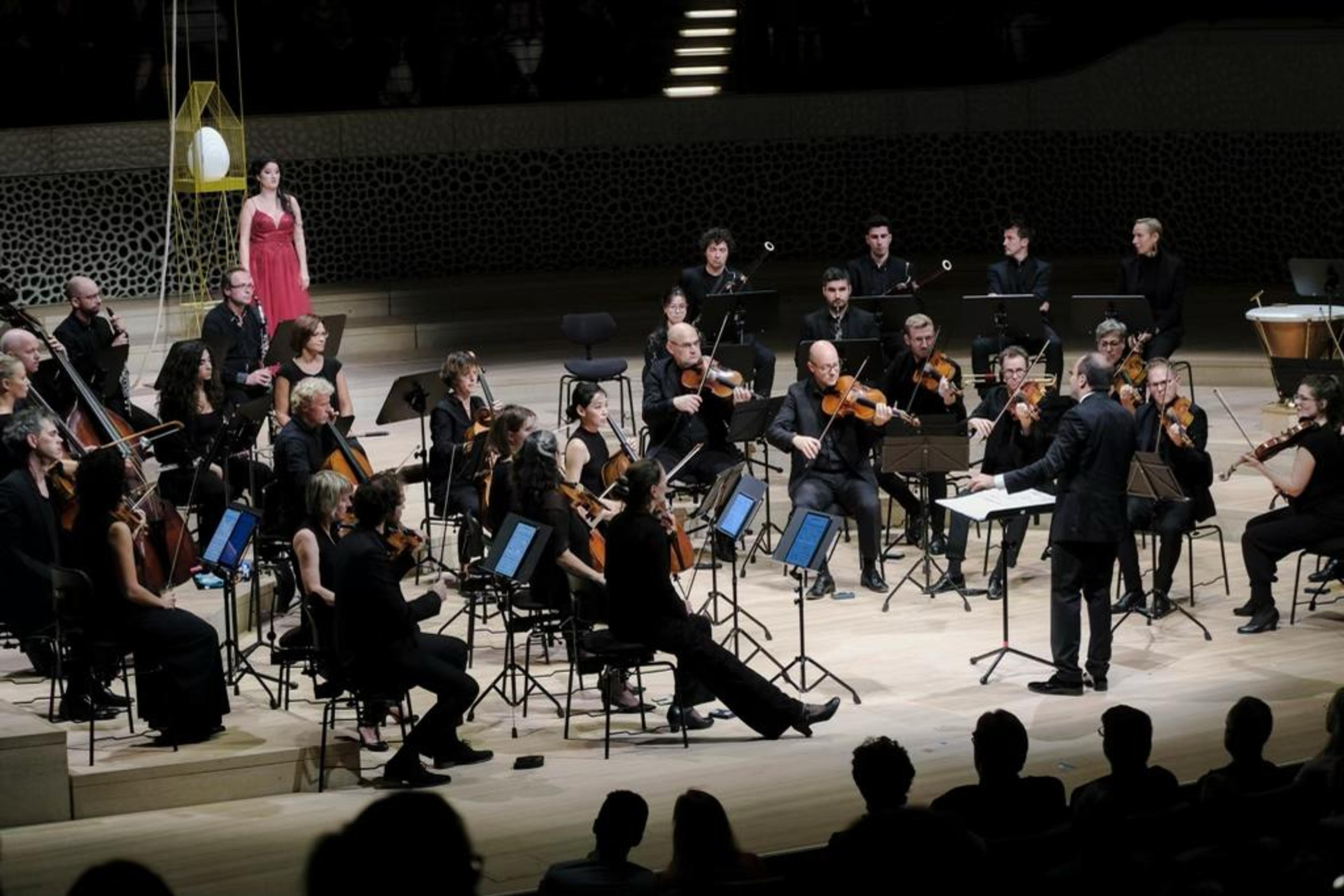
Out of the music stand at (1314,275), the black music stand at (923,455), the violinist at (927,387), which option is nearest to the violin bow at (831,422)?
the black music stand at (923,455)

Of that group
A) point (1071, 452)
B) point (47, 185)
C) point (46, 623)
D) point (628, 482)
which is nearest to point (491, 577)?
point (628, 482)

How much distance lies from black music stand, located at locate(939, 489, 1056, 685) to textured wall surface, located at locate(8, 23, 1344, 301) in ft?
24.7

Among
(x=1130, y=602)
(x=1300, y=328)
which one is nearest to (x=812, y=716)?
(x=1130, y=602)

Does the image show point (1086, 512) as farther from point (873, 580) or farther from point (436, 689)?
point (436, 689)

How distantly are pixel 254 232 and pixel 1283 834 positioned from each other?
820 centimetres

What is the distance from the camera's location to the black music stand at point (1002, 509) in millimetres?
7566

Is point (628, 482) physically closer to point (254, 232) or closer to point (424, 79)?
point (254, 232)

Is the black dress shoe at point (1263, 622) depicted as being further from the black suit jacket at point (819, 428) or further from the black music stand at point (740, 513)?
the black music stand at point (740, 513)

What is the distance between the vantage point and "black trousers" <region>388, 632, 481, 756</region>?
6.67 m

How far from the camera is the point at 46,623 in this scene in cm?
718

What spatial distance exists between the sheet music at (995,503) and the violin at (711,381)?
1.94 meters

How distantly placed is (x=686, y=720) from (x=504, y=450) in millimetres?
1527

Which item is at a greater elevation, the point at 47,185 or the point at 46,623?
the point at 47,185

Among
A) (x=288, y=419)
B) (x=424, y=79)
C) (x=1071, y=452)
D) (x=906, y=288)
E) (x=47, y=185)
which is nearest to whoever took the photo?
(x=1071, y=452)
